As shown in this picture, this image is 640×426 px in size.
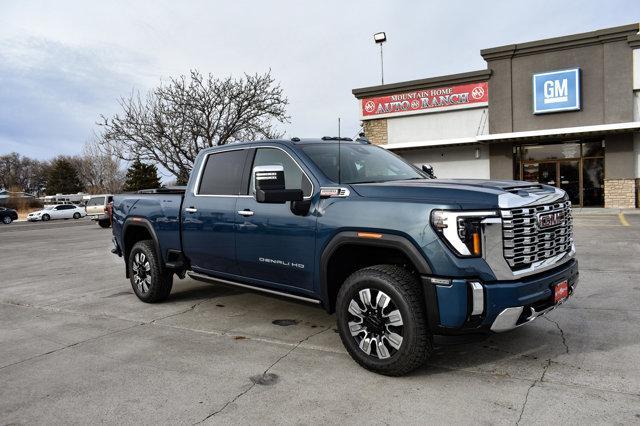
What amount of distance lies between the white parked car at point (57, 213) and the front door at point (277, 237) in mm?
40200

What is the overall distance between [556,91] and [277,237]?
20879 millimetres

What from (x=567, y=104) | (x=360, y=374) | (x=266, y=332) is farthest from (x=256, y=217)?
(x=567, y=104)

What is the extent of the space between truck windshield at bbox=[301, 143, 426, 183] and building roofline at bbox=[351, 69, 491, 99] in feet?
64.5

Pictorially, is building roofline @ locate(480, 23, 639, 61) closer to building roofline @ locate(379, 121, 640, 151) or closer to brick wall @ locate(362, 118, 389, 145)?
building roofline @ locate(379, 121, 640, 151)

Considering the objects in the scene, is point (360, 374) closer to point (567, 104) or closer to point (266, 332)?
point (266, 332)

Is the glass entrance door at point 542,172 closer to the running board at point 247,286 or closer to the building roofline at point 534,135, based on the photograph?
the building roofline at point 534,135

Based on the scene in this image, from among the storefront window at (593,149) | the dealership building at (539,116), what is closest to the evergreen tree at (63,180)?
the dealership building at (539,116)

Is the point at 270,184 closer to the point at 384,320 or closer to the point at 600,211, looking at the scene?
the point at 384,320

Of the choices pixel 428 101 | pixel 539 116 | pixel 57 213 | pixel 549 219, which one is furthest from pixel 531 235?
pixel 57 213

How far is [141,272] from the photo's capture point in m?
6.34

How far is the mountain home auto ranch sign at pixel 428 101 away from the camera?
76.4ft

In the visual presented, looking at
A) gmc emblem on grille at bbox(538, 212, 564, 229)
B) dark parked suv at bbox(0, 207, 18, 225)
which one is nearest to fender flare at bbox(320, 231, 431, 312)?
gmc emblem on grille at bbox(538, 212, 564, 229)

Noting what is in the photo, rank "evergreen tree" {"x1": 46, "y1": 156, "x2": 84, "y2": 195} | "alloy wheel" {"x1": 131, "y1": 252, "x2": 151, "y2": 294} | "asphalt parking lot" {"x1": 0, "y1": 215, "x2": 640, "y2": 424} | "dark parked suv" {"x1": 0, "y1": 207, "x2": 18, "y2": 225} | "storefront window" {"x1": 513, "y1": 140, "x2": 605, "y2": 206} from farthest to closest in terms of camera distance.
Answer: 1. "evergreen tree" {"x1": 46, "y1": 156, "x2": 84, "y2": 195}
2. "dark parked suv" {"x1": 0, "y1": 207, "x2": 18, "y2": 225}
3. "storefront window" {"x1": 513, "y1": 140, "x2": 605, "y2": 206}
4. "alloy wheel" {"x1": 131, "y1": 252, "x2": 151, "y2": 294}
5. "asphalt parking lot" {"x1": 0, "y1": 215, "x2": 640, "y2": 424}

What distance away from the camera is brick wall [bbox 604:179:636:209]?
2106 cm
